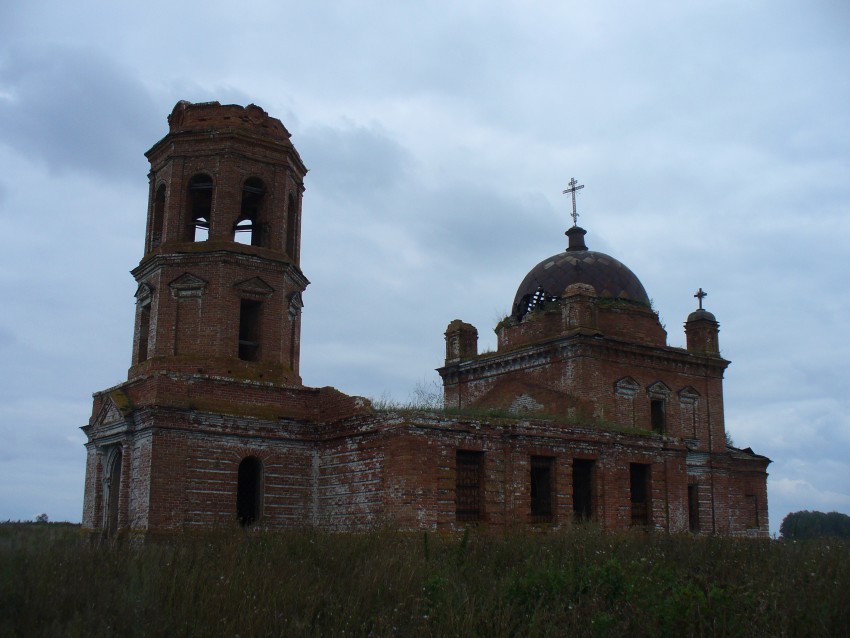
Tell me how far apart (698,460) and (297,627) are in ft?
67.9

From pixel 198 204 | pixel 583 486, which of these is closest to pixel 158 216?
pixel 198 204

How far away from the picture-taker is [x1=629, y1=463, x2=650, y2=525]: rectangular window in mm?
21344

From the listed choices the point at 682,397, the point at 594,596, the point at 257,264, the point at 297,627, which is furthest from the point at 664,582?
the point at 682,397

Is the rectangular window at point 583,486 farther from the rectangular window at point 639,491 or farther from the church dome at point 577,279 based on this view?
the church dome at point 577,279

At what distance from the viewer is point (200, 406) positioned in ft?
61.5

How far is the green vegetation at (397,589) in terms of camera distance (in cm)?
971

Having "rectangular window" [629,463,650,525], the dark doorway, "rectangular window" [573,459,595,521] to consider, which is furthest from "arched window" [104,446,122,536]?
"rectangular window" [629,463,650,525]

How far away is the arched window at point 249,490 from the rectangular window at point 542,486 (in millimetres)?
6083

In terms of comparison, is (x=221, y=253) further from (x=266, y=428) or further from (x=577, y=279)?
(x=577, y=279)

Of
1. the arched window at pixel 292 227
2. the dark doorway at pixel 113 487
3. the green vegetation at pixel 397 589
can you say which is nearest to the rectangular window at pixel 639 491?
the green vegetation at pixel 397 589

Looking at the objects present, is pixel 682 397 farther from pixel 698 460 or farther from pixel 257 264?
pixel 257 264

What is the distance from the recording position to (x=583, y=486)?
20703mm

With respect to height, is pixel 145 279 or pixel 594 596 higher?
pixel 145 279

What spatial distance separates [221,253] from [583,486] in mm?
10033
